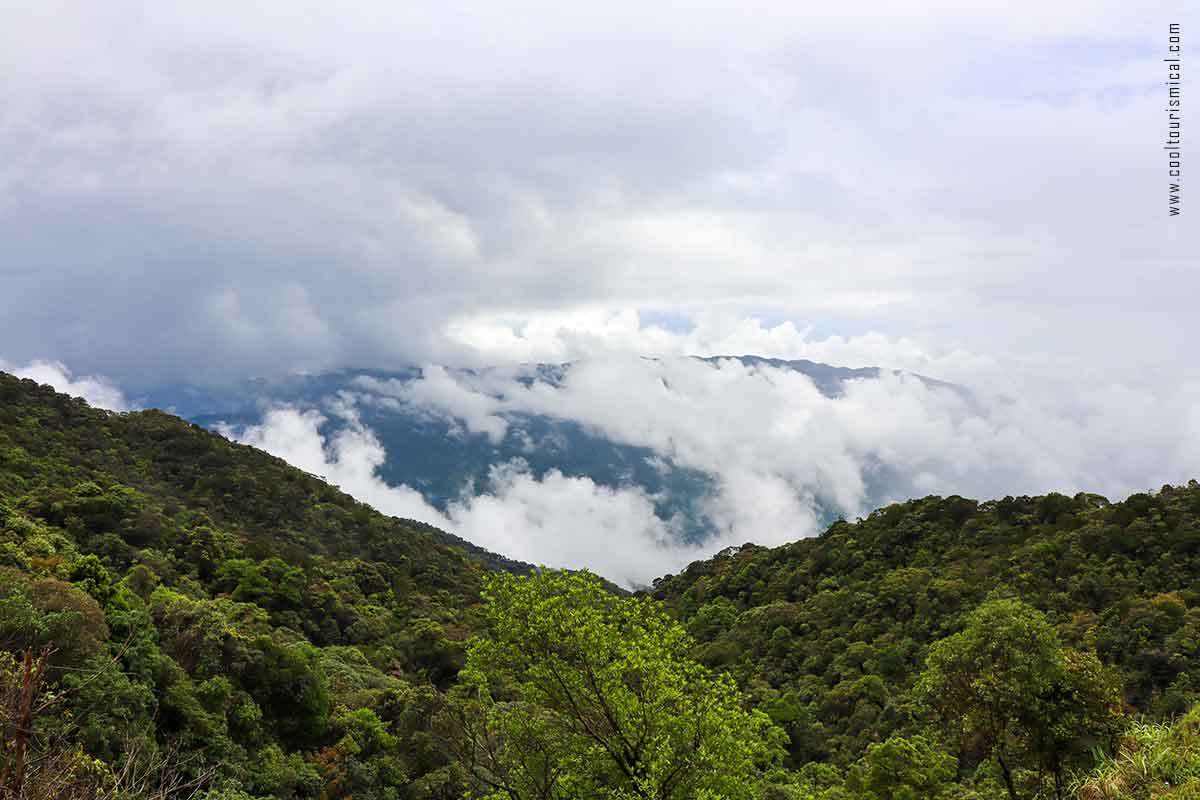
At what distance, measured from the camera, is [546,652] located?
47.9ft

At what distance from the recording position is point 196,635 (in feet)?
77.2

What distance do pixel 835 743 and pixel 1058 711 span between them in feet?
71.2

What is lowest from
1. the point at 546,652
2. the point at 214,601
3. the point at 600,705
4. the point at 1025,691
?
the point at 214,601

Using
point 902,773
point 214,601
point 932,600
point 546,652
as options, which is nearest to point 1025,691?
point 902,773

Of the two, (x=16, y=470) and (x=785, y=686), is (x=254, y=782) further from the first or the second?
(x=16, y=470)

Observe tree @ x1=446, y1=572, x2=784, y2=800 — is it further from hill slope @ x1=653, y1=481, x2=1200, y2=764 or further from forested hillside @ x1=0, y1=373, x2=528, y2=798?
hill slope @ x1=653, y1=481, x2=1200, y2=764

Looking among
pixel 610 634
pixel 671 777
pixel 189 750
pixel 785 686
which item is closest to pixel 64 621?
pixel 189 750

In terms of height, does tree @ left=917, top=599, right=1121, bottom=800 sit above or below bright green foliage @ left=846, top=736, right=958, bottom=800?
above

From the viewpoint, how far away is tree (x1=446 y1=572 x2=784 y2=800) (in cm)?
1360

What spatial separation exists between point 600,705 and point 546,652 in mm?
1482

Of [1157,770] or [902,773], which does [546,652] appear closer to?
[1157,770]

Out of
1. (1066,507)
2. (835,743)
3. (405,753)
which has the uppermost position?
(1066,507)

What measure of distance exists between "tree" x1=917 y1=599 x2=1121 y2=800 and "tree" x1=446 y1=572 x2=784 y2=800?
6.88m

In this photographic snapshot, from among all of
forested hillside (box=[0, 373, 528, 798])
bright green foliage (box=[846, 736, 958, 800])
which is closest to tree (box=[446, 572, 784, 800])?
forested hillside (box=[0, 373, 528, 798])
